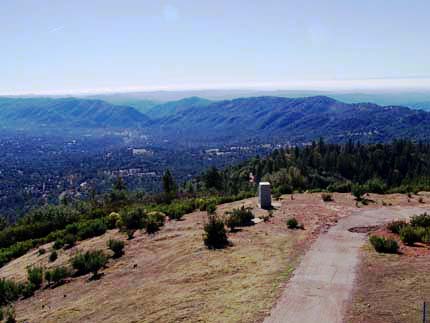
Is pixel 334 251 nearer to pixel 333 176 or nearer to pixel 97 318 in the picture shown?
pixel 97 318

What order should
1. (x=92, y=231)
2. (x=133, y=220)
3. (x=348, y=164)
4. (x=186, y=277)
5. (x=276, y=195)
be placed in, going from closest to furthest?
(x=186, y=277)
(x=133, y=220)
(x=92, y=231)
(x=276, y=195)
(x=348, y=164)

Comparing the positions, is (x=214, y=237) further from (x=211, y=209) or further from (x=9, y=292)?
(x=9, y=292)

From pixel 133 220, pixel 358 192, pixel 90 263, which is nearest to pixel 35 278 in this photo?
pixel 90 263

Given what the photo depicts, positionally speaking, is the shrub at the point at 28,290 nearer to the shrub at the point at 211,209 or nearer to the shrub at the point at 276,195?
the shrub at the point at 211,209

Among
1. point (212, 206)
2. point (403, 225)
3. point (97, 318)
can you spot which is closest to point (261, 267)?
point (97, 318)

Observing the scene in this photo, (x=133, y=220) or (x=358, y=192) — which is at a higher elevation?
(x=358, y=192)

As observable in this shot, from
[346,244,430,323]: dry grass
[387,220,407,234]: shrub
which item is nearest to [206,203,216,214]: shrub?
[387,220,407,234]: shrub
